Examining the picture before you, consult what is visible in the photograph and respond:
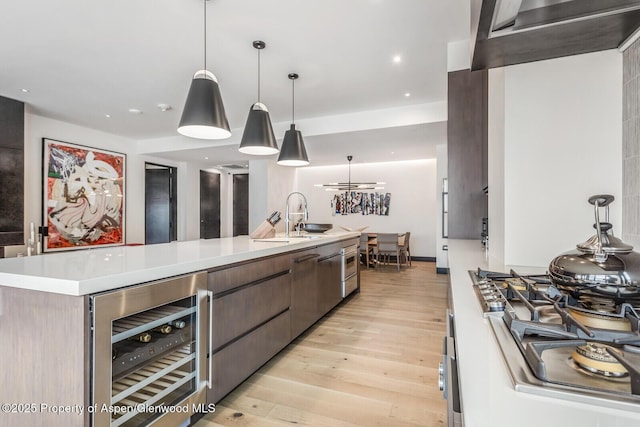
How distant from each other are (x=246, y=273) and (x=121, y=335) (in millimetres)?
810

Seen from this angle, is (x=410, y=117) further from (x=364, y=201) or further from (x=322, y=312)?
(x=364, y=201)

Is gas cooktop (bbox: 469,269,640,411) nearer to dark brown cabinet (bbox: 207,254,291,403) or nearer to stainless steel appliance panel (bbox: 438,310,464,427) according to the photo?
stainless steel appliance panel (bbox: 438,310,464,427)

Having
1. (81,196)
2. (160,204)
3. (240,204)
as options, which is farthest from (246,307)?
(240,204)

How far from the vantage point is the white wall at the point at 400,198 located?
26.3ft

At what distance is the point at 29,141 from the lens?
16.2ft

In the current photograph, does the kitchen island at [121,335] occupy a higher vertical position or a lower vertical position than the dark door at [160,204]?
lower

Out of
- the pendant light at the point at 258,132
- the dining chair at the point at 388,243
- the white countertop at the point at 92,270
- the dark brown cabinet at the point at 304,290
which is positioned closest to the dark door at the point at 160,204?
the dining chair at the point at 388,243

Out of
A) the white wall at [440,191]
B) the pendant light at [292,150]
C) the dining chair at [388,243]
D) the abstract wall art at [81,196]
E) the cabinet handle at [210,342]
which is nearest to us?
the cabinet handle at [210,342]

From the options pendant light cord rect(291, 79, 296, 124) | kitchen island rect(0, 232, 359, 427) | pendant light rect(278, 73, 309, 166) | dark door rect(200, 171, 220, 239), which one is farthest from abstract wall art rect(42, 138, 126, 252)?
kitchen island rect(0, 232, 359, 427)

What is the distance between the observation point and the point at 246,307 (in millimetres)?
2008

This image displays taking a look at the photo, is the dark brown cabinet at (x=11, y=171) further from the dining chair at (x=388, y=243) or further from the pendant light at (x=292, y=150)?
the dining chair at (x=388, y=243)

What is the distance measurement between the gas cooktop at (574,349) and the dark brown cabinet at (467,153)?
7.23 feet

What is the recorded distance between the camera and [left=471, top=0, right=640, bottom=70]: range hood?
1.02 m

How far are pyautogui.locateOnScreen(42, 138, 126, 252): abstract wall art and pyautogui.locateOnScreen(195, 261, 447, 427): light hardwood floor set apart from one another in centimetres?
472
